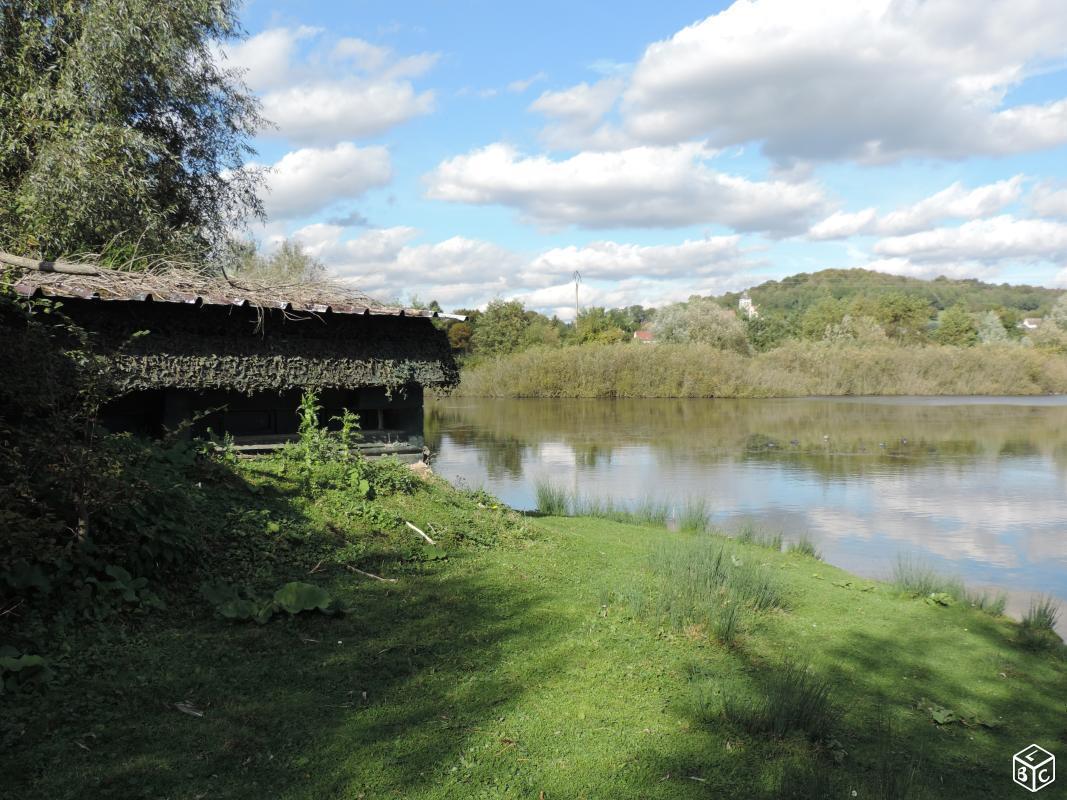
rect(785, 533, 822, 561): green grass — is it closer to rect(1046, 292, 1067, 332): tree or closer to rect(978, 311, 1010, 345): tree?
rect(978, 311, 1010, 345): tree

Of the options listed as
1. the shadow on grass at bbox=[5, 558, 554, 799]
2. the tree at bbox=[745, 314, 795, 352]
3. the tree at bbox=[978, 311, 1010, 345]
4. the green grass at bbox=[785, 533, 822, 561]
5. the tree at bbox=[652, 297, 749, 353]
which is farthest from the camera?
the tree at bbox=[978, 311, 1010, 345]

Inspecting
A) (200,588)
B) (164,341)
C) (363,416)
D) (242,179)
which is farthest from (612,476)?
(200,588)

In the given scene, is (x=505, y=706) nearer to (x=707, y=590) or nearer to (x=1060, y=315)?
(x=707, y=590)

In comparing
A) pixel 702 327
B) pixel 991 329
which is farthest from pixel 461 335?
pixel 991 329

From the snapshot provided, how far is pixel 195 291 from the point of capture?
8.12 meters

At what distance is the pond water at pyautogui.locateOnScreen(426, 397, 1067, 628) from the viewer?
37.1ft

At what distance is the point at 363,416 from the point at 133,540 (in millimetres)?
5269

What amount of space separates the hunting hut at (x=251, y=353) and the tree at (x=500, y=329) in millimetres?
41024

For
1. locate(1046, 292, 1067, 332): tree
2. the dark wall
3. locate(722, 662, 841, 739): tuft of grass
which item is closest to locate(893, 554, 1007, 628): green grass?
locate(722, 662, 841, 739): tuft of grass

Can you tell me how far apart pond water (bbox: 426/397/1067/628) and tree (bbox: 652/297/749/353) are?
1524cm

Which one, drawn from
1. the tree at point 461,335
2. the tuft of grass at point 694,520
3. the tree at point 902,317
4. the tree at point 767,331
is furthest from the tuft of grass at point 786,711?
the tree at point 902,317

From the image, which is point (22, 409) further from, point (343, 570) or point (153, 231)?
point (153, 231)

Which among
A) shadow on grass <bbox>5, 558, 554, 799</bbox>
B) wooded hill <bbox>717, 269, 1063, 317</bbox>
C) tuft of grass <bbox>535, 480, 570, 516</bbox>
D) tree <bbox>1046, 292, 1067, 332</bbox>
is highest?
wooded hill <bbox>717, 269, 1063, 317</bbox>

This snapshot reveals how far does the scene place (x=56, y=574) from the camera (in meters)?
4.37
